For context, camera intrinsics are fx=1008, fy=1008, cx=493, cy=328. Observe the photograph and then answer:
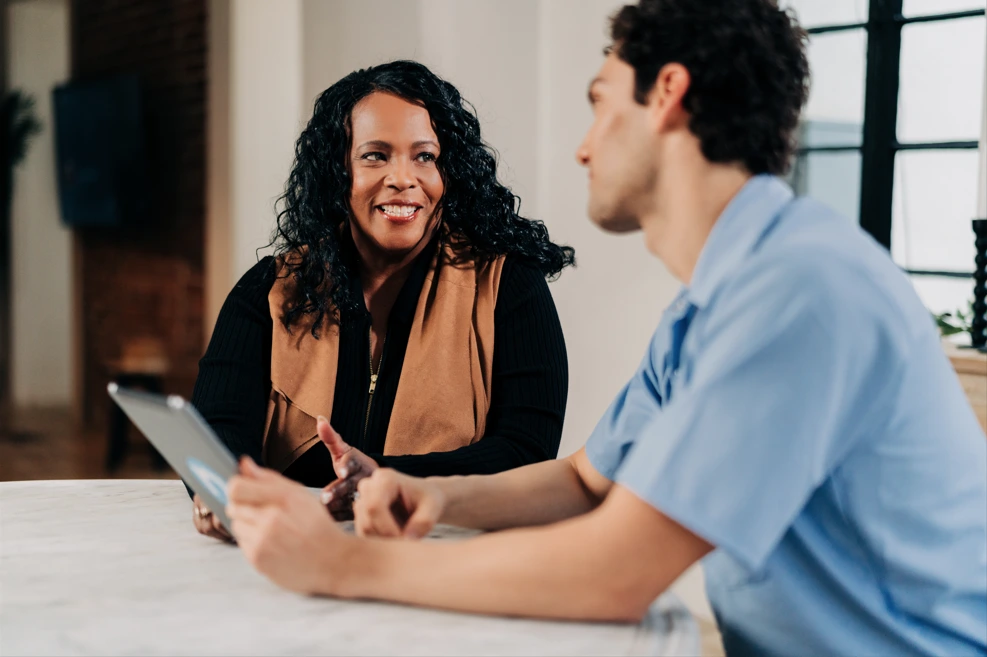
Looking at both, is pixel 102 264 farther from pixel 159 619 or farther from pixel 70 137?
pixel 159 619

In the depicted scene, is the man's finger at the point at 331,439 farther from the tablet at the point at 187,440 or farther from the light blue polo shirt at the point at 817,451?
the light blue polo shirt at the point at 817,451

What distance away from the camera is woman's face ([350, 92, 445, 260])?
184cm

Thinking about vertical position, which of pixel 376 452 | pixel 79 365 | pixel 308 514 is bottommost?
pixel 79 365

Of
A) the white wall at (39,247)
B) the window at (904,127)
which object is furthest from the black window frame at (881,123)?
the white wall at (39,247)

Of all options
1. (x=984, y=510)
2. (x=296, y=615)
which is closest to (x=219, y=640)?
(x=296, y=615)

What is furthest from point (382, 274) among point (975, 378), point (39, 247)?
point (39, 247)

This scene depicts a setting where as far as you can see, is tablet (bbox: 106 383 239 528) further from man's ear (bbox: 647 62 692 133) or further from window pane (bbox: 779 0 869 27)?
window pane (bbox: 779 0 869 27)

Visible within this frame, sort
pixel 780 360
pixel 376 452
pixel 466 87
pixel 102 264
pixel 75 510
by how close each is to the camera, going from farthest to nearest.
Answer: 1. pixel 102 264
2. pixel 466 87
3. pixel 376 452
4. pixel 75 510
5. pixel 780 360

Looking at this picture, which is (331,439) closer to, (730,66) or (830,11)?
(730,66)

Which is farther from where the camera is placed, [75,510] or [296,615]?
[75,510]

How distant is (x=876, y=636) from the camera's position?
943 mm

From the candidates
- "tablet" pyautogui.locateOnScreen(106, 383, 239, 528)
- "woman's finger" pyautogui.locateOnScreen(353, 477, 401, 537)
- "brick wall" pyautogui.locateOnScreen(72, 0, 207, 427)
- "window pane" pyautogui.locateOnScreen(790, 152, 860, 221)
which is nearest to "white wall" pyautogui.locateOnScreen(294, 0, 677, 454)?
"window pane" pyautogui.locateOnScreen(790, 152, 860, 221)

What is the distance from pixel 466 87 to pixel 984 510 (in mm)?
2734

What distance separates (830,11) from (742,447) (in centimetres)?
278
